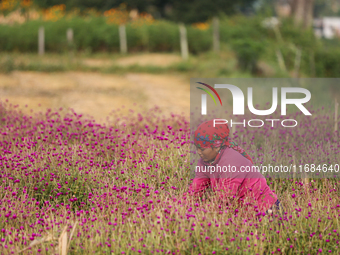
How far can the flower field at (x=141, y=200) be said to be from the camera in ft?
9.29

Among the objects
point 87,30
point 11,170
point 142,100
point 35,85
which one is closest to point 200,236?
point 11,170

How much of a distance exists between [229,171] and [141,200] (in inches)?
32.7

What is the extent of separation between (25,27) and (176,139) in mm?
16768

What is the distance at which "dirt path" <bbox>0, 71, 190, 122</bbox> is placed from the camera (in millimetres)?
8750

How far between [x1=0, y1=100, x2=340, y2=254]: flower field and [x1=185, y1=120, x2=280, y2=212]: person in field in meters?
0.12

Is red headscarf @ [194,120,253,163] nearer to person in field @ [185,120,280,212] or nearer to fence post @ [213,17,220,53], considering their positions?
person in field @ [185,120,280,212]

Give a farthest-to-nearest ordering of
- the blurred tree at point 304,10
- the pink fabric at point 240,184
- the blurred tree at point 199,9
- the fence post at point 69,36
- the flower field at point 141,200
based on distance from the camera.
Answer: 1. the blurred tree at point 199,9
2. the blurred tree at point 304,10
3. the fence post at point 69,36
4. the pink fabric at point 240,184
5. the flower field at point 141,200

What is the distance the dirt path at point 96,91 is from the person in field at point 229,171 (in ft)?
13.2

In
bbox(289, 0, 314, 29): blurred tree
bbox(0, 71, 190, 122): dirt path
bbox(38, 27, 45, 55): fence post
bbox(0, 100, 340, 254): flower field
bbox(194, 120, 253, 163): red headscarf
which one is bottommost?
bbox(0, 100, 340, 254): flower field

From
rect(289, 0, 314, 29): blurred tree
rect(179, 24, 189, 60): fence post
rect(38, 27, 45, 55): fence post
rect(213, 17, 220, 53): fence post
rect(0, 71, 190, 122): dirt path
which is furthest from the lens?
rect(289, 0, 314, 29): blurred tree

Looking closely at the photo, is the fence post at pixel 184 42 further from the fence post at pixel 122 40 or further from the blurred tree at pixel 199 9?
the blurred tree at pixel 199 9

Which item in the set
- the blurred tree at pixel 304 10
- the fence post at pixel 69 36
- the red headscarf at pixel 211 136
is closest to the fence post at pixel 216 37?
the blurred tree at pixel 304 10

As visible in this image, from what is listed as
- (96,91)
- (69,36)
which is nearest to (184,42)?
(69,36)

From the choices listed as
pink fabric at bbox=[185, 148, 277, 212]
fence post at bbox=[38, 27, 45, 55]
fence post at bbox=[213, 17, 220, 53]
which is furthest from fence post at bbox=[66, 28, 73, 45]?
pink fabric at bbox=[185, 148, 277, 212]
